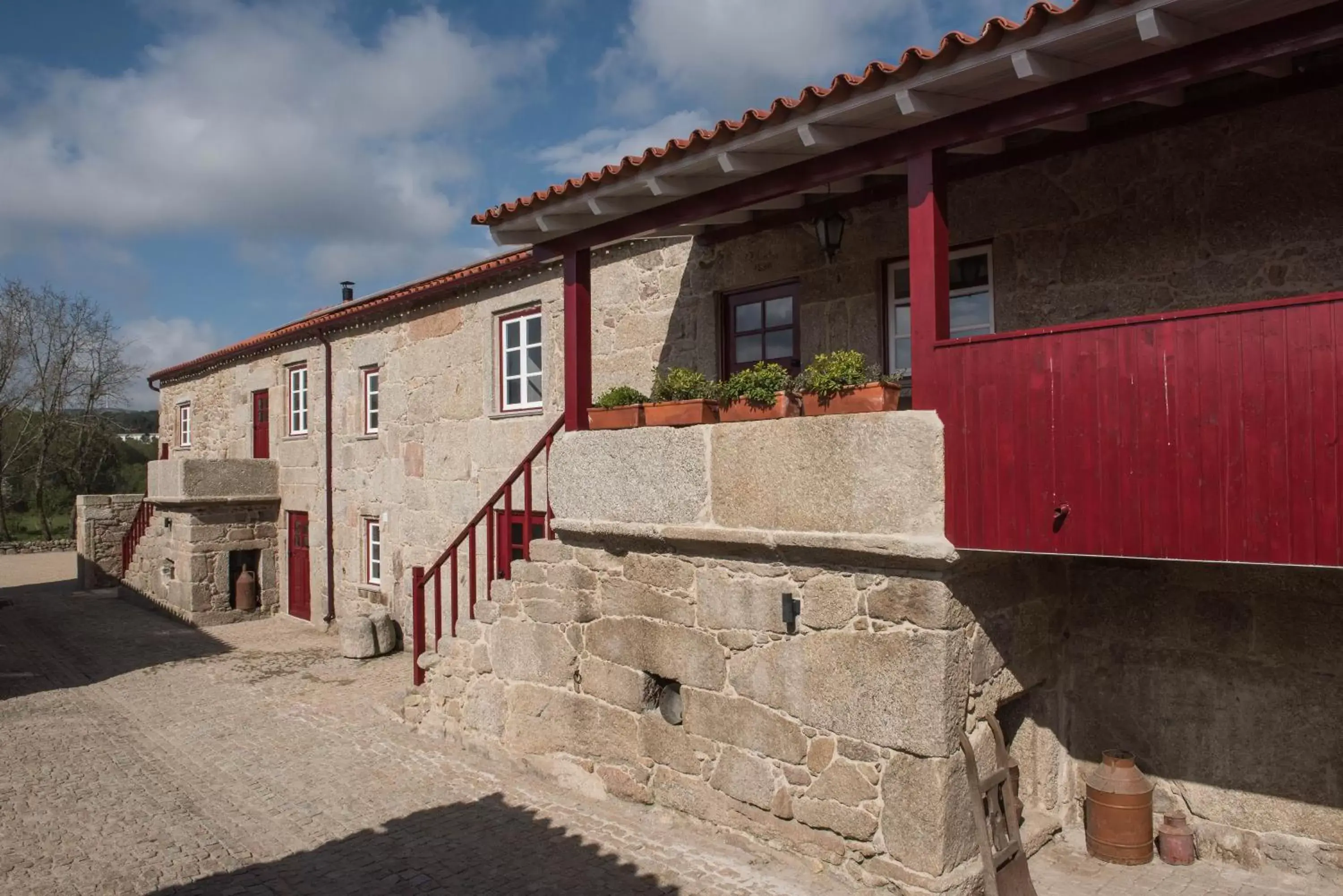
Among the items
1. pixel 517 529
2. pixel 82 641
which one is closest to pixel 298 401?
pixel 82 641

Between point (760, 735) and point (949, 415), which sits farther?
point (760, 735)

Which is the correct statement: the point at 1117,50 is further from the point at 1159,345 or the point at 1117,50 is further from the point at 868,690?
the point at 868,690

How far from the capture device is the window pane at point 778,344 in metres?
6.99

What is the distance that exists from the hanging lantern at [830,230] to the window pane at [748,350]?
3.41 ft

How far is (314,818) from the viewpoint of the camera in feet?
20.2

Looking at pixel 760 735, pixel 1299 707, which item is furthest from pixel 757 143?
pixel 1299 707

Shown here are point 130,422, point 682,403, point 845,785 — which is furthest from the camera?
point 130,422

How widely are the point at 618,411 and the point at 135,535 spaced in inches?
580

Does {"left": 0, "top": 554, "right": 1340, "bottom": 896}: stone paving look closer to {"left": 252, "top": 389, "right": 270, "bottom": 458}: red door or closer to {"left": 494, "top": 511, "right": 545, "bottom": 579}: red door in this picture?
{"left": 494, "top": 511, "right": 545, "bottom": 579}: red door

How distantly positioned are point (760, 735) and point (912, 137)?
3456 mm

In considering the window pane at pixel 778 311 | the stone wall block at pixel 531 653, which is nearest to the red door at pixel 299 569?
the stone wall block at pixel 531 653

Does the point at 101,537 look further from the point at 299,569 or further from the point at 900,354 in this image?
the point at 900,354

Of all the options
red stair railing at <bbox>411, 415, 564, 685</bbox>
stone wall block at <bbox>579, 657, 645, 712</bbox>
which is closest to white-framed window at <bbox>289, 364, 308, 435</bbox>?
red stair railing at <bbox>411, 415, 564, 685</bbox>

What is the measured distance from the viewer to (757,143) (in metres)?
5.07
